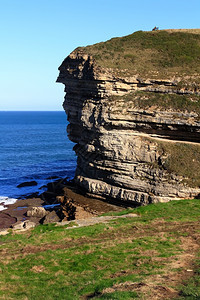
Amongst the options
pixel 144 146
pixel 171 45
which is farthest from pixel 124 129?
pixel 171 45

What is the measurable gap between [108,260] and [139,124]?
22.0m

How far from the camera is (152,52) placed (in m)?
49.1

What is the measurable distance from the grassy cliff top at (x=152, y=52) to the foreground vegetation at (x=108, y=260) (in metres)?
22.2

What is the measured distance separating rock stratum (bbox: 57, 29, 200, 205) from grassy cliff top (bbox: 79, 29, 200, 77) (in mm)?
131

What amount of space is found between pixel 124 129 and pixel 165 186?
8.16 meters

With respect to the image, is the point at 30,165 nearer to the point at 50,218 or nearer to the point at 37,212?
the point at 37,212

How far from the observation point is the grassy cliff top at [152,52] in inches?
1742

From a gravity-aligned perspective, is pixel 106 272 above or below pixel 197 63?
below

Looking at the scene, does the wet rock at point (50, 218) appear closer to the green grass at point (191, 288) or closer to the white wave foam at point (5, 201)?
the white wave foam at point (5, 201)

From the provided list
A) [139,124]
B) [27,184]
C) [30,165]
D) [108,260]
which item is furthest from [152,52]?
[30,165]

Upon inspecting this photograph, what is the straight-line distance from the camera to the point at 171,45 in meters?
50.2

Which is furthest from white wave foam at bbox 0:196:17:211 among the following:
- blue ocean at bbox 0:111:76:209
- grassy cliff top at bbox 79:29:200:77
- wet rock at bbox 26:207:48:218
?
grassy cliff top at bbox 79:29:200:77

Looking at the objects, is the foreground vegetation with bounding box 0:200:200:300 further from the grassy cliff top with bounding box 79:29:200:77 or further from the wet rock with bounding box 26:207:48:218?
the grassy cliff top with bounding box 79:29:200:77

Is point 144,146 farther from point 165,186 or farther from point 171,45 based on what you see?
point 171,45
